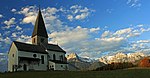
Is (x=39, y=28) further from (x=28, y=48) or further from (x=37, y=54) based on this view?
(x=28, y=48)

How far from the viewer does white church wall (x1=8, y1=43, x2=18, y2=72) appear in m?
58.8

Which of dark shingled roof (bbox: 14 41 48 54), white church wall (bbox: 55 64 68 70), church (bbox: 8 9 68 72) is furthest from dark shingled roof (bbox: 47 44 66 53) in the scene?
white church wall (bbox: 55 64 68 70)

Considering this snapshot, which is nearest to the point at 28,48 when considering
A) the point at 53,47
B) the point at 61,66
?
the point at 53,47

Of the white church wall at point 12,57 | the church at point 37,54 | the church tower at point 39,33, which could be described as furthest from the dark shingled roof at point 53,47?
the white church wall at point 12,57

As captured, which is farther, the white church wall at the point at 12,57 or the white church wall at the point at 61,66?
the white church wall at the point at 61,66

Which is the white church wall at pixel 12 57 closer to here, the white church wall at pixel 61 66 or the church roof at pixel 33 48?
the church roof at pixel 33 48

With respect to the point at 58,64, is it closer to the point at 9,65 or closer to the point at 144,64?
the point at 9,65

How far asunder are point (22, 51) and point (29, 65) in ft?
13.8

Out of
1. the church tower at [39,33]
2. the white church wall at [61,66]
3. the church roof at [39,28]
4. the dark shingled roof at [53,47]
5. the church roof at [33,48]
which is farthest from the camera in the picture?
the church roof at [39,28]

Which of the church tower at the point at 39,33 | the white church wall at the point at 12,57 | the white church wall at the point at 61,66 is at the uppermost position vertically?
the church tower at the point at 39,33

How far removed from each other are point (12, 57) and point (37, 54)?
7.09 metres

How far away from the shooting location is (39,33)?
72.4m

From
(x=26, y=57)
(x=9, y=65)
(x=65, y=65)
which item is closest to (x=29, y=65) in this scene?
(x=26, y=57)

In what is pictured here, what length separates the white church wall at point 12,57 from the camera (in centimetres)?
5875
